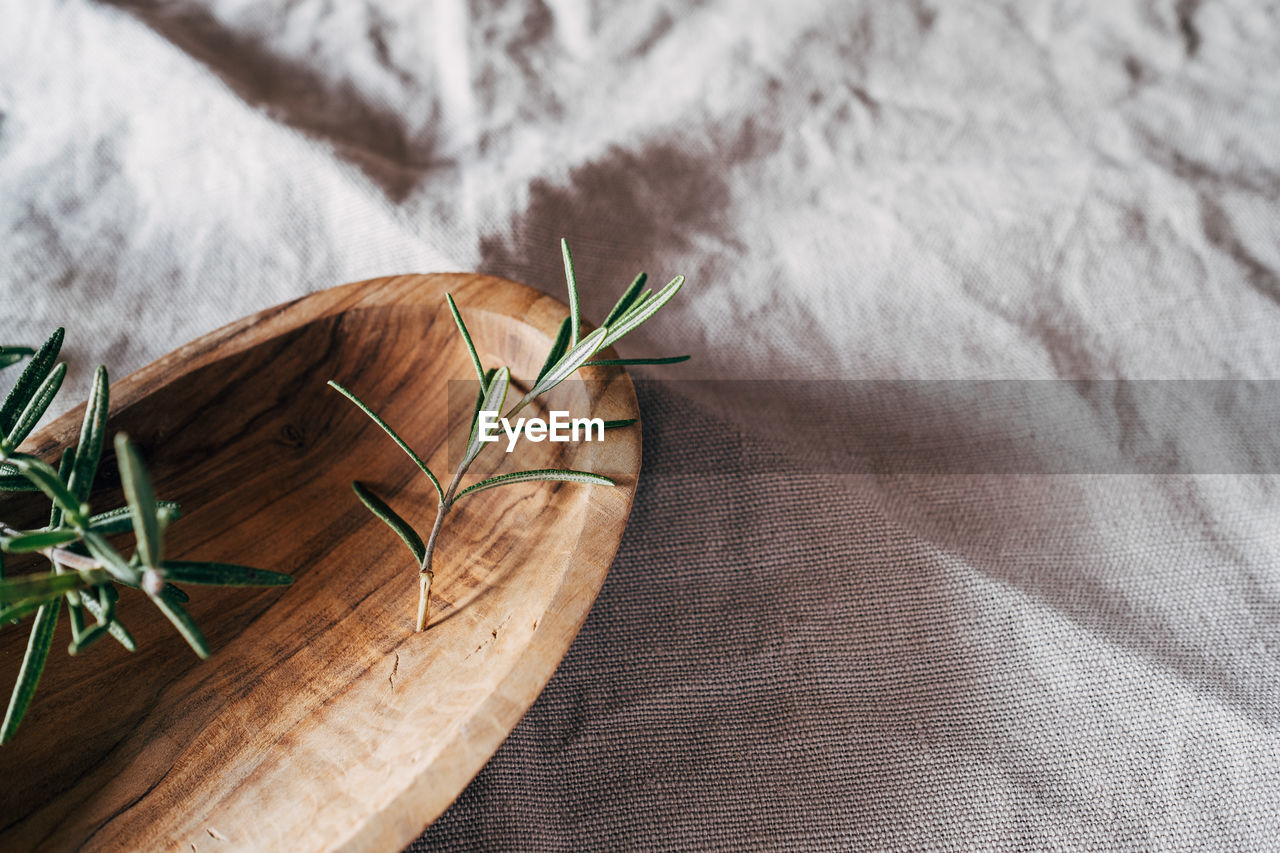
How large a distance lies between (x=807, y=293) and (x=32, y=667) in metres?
0.47

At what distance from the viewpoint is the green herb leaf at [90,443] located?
0.92 feet

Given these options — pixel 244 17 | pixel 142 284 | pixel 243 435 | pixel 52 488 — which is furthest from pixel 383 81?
pixel 52 488

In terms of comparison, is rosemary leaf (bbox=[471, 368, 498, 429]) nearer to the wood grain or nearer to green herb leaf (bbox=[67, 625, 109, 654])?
the wood grain

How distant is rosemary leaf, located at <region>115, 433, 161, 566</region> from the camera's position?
0.21 meters

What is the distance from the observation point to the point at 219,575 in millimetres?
252

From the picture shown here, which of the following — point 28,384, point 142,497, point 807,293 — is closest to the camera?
point 142,497

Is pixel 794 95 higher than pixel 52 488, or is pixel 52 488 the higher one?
pixel 52 488

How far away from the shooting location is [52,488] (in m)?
0.26

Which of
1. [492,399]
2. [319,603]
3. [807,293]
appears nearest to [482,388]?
[492,399]

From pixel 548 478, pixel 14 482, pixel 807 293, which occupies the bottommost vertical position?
pixel 807 293

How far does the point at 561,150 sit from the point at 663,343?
0.19m

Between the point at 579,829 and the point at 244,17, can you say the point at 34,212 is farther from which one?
the point at 579,829

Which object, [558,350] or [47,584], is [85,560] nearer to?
[47,584]

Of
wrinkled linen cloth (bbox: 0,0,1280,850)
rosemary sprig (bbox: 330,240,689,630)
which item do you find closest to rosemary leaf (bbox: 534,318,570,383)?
rosemary sprig (bbox: 330,240,689,630)
